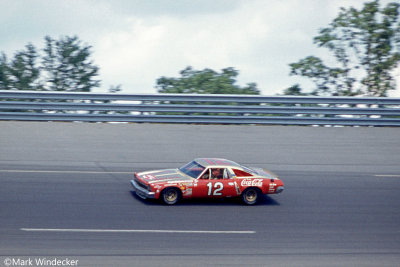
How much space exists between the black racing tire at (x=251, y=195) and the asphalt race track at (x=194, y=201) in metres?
0.19

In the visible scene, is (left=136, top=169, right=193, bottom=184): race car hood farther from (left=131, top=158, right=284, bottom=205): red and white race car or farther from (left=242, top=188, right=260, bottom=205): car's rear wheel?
(left=242, top=188, right=260, bottom=205): car's rear wheel

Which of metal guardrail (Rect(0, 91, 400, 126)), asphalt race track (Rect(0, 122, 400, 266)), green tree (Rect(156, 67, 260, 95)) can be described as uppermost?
green tree (Rect(156, 67, 260, 95))

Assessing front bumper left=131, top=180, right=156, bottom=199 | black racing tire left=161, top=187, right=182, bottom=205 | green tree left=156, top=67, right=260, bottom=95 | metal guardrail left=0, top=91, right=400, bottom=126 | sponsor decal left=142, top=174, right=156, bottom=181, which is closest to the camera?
front bumper left=131, top=180, right=156, bottom=199

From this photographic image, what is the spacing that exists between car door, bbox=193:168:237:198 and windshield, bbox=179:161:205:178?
0.15 meters

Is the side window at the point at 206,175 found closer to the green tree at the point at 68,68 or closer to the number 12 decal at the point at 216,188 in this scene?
the number 12 decal at the point at 216,188

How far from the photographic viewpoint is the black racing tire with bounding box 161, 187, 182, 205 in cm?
1077

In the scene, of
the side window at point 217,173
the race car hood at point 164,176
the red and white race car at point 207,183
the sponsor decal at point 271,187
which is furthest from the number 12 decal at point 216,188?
the sponsor decal at point 271,187

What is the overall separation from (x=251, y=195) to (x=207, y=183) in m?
1.06

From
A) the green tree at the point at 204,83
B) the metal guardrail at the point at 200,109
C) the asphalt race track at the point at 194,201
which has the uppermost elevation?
the green tree at the point at 204,83

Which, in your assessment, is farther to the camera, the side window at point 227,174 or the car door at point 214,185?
the side window at point 227,174

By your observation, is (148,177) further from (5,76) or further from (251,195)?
(5,76)

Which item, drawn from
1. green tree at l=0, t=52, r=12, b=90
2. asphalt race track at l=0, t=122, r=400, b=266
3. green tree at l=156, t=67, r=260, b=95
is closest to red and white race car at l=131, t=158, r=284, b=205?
asphalt race track at l=0, t=122, r=400, b=266

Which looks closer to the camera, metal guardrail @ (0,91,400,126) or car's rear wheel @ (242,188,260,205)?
car's rear wheel @ (242,188,260,205)

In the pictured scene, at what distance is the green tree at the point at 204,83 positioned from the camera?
60.4 ft
